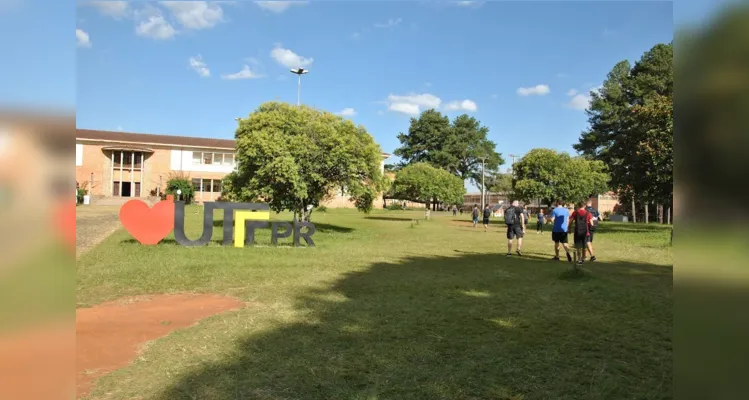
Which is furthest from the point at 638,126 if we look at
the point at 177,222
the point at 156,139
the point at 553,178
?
the point at 156,139

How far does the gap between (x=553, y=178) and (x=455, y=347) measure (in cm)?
3000

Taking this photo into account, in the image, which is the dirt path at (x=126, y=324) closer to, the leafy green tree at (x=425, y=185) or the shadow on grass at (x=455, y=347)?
the shadow on grass at (x=455, y=347)

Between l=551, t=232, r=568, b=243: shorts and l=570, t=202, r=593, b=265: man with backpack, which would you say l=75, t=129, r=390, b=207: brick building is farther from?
l=570, t=202, r=593, b=265: man with backpack

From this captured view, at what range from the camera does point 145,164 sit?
58188mm

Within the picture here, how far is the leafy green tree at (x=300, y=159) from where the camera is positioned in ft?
69.2

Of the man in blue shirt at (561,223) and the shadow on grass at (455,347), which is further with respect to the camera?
the man in blue shirt at (561,223)

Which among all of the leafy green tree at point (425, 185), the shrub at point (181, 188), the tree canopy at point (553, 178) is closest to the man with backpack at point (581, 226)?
the tree canopy at point (553, 178)

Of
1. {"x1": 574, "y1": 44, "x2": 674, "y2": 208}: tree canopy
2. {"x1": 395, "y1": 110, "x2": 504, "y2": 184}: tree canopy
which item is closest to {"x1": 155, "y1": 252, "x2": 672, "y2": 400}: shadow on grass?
{"x1": 574, "y1": 44, "x2": 674, "y2": 208}: tree canopy

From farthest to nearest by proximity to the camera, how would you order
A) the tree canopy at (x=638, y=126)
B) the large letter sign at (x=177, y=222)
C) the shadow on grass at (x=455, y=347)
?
the tree canopy at (x=638, y=126), the large letter sign at (x=177, y=222), the shadow on grass at (x=455, y=347)

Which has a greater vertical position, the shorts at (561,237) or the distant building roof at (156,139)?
the distant building roof at (156,139)

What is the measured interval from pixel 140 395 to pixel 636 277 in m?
10.3

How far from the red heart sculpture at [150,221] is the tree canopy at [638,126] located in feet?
46.7

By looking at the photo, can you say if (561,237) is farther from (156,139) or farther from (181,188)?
(156,139)

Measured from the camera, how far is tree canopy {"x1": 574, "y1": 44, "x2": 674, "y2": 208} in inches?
896
